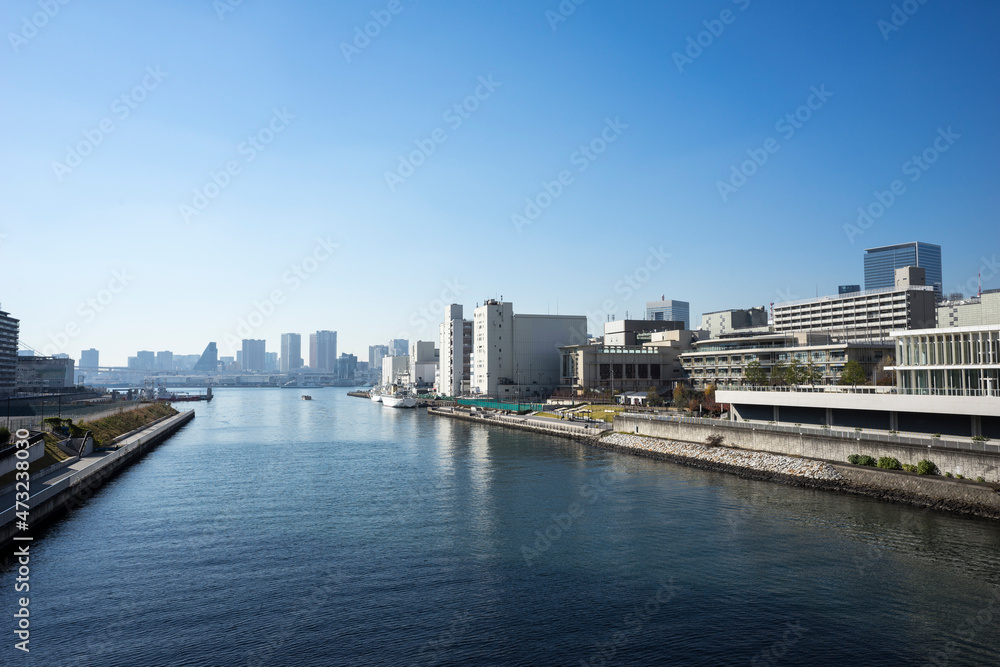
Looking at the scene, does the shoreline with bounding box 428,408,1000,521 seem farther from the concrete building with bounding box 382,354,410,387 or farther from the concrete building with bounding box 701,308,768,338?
the concrete building with bounding box 382,354,410,387

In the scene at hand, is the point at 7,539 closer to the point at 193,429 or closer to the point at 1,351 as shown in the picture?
the point at 193,429

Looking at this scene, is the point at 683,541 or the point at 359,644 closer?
the point at 359,644

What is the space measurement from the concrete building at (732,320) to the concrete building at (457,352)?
48.6m

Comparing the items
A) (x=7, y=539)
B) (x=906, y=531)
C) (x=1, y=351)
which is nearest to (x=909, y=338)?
(x=906, y=531)

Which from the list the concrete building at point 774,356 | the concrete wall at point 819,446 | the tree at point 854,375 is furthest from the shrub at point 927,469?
the concrete building at point 774,356

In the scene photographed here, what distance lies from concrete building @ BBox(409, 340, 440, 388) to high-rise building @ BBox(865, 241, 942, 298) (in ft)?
454

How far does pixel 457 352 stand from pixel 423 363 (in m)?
46.1

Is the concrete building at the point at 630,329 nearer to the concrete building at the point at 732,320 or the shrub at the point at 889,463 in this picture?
the concrete building at the point at 732,320

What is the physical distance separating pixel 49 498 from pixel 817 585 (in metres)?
28.9

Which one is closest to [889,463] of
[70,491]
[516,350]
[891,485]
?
[891,485]

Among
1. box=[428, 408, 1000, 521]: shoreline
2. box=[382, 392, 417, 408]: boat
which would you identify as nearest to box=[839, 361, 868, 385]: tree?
box=[428, 408, 1000, 521]: shoreline

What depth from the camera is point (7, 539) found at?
20.4 m

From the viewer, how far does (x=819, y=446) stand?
32.1 meters

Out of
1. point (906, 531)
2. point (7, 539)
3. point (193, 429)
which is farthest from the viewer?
point (193, 429)
